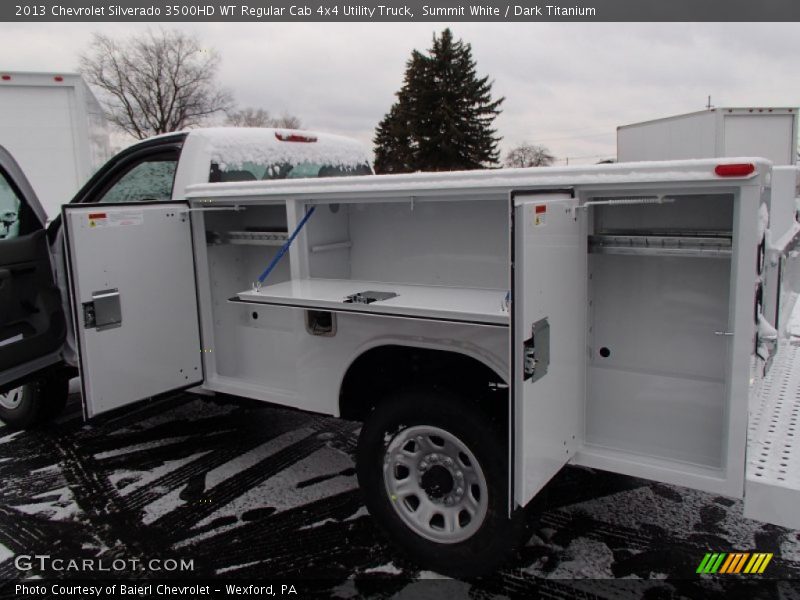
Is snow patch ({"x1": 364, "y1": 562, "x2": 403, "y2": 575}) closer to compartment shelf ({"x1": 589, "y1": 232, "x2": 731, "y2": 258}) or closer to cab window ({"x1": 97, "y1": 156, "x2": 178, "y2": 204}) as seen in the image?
compartment shelf ({"x1": 589, "y1": 232, "x2": 731, "y2": 258})

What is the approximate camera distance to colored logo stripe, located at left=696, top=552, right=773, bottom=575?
10.1 feet

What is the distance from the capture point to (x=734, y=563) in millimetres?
3102

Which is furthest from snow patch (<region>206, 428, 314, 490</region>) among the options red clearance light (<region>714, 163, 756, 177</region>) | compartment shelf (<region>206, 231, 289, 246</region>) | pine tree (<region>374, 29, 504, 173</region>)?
pine tree (<region>374, 29, 504, 173</region>)

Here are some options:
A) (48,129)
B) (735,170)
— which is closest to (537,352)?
(735,170)

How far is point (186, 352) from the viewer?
4.14 meters

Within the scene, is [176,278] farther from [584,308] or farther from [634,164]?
[634,164]

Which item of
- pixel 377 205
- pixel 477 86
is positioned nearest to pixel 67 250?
pixel 377 205

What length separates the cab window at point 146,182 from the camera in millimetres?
4582

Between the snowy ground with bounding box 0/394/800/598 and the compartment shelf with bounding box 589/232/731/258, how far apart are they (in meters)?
1.21

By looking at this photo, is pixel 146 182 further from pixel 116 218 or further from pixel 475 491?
pixel 475 491

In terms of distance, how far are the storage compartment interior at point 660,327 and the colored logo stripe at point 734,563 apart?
2.19 feet

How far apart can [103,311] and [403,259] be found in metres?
1.70

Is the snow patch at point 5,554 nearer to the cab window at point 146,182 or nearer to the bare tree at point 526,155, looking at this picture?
the cab window at point 146,182

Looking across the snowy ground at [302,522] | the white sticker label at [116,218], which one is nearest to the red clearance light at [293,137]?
the white sticker label at [116,218]
